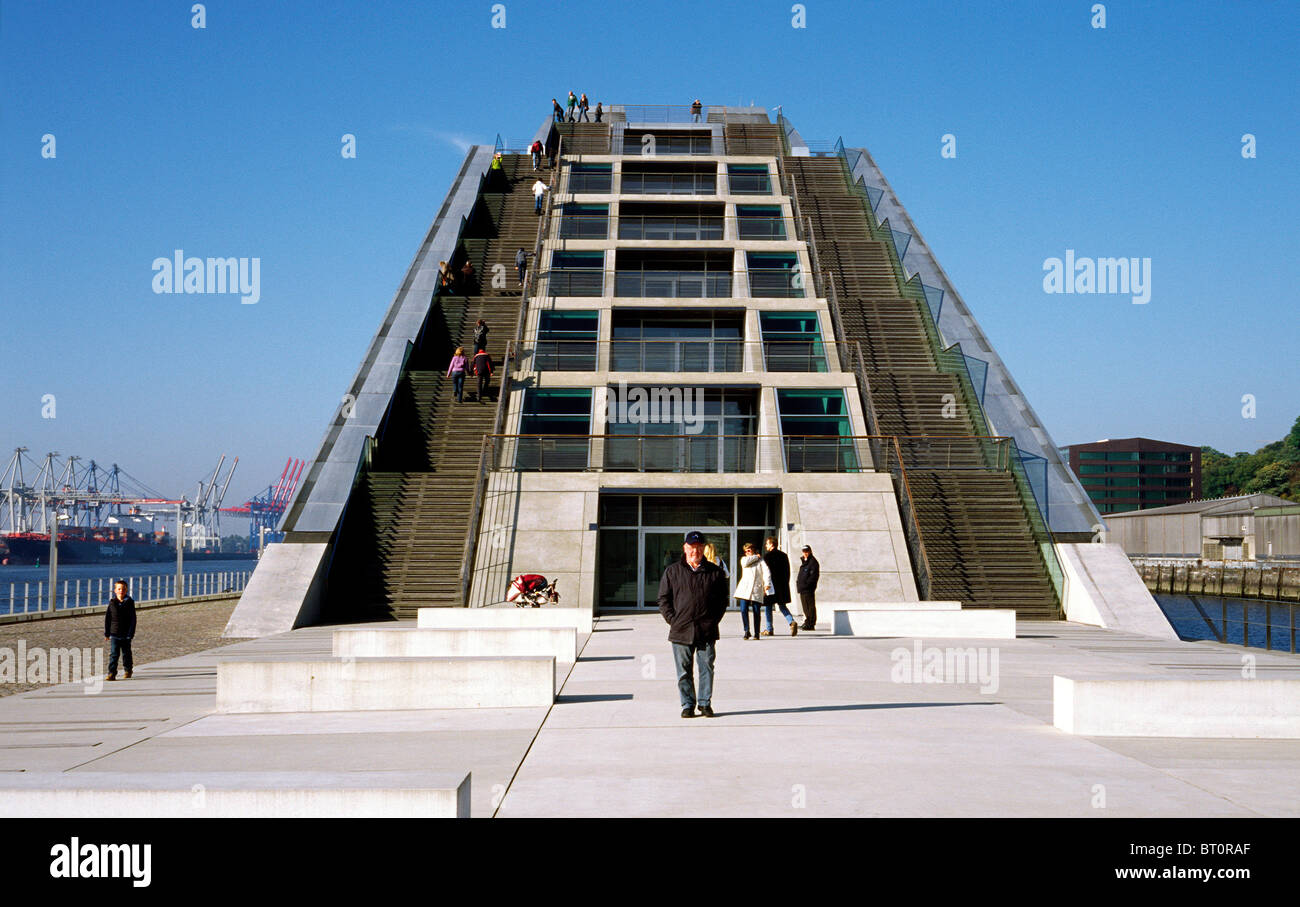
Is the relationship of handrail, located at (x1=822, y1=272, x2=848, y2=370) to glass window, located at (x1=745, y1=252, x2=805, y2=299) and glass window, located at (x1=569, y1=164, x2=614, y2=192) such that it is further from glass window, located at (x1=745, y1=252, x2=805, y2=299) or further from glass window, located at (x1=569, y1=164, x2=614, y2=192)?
glass window, located at (x1=569, y1=164, x2=614, y2=192)

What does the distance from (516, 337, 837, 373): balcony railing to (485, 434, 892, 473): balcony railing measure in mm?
4564

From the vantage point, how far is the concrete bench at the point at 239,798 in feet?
17.8

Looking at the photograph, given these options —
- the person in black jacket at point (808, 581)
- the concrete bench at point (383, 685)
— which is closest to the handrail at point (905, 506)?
the person in black jacket at point (808, 581)

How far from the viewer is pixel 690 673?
35.1 feet

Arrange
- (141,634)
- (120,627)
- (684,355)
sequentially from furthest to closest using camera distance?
(684,355), (141,634), (120,627)

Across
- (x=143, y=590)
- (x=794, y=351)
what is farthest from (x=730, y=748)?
(x=143, y=590)

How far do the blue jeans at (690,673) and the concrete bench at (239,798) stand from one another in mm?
4966

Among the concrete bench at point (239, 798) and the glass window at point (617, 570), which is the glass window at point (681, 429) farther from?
the concrete bench at point (239, 798)

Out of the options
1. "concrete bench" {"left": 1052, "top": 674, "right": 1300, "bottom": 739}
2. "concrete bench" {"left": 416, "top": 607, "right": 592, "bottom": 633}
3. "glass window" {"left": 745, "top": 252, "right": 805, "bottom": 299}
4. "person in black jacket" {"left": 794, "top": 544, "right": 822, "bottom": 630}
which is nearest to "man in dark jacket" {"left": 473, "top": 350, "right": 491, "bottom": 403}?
"glass window" {"left": 745, "top": 252, "right": 805, "bottom": 299}

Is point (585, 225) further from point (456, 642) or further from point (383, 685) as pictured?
point (383, 685)

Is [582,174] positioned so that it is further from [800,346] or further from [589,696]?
[589,696]

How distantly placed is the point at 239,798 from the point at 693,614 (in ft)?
18.7

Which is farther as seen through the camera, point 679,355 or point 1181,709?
point 679,355
